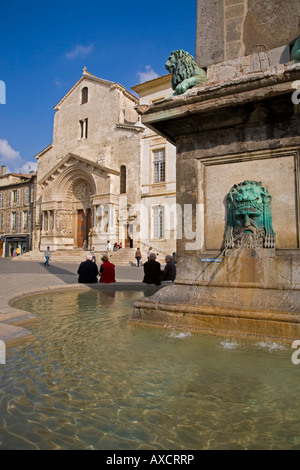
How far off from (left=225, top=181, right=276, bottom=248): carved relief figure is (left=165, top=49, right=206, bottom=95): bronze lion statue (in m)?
1.57

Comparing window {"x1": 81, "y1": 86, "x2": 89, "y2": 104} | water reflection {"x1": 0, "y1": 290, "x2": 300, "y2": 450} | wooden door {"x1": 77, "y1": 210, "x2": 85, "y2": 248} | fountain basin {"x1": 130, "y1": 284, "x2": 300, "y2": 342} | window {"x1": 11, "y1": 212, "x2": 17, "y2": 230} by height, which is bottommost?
water reflection {"x1": 0, "y1": 290, "x2": 300, "y2": 450}

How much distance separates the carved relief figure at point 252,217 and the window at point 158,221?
22565 millimetres

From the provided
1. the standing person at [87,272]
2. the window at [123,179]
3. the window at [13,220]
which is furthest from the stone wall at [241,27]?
the window at [13,220]

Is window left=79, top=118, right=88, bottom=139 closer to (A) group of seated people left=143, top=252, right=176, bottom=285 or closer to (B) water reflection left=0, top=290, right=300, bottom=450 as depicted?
(A) group of seated people left=143, top=252, right=176, bottom=285

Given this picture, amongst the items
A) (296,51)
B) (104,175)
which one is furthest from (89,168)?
(296,51)

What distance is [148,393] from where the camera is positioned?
2.23m

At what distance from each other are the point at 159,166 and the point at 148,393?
2608 centimetres

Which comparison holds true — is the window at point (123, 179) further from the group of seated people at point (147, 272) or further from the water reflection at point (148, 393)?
the water reflection at point (148, 393)

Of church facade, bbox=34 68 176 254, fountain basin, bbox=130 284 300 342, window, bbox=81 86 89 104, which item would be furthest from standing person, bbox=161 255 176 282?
window, bbox=81 86 89 104

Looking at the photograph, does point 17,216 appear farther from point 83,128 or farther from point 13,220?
point 83,128

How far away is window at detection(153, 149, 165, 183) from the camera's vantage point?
89.4 feet
